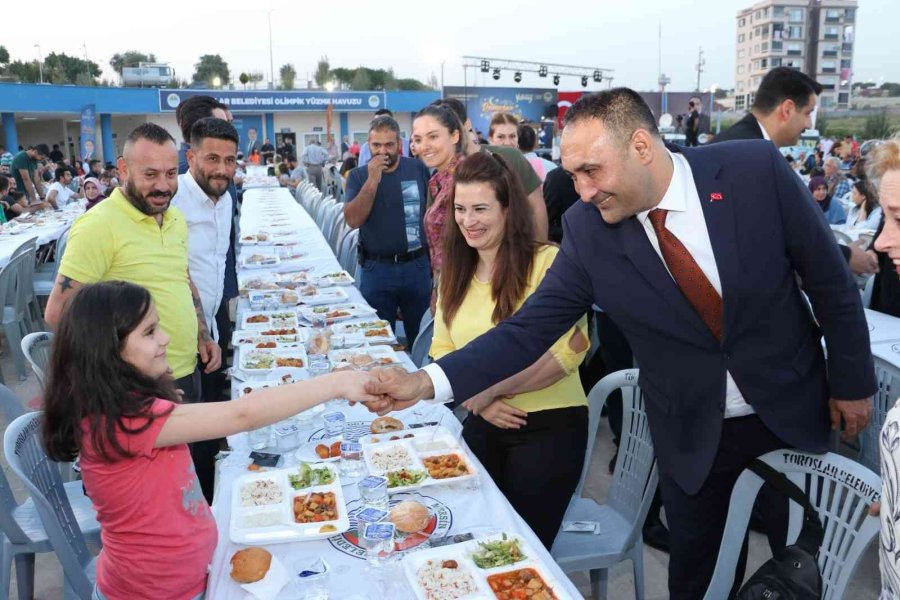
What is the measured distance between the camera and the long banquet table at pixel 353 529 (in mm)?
1646

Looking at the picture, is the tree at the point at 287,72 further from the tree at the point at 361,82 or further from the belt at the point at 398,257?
the belt at the point at 398,257

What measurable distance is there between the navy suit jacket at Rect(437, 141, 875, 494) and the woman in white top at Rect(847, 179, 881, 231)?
16.6 ft

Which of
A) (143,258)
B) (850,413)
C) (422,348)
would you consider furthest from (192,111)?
(850,413)

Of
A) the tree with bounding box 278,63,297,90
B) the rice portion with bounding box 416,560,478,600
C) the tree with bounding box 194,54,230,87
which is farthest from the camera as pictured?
the tree with bounding box 194,54,230,87

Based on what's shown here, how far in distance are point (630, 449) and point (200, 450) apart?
78.4 inches

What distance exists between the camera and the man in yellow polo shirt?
256cm

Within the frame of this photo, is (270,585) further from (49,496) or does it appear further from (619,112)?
(619,112)

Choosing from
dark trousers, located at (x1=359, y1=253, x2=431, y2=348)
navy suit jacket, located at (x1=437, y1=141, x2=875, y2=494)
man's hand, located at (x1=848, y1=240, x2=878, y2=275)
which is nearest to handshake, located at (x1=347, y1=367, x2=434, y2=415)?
navy suit jacket, located at (x1=437, y1=141, x2=875, y2=494)

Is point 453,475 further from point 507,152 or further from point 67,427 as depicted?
point 507,152

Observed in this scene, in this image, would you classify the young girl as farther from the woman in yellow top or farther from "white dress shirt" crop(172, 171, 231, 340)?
"white dress shirt" crop(172, 171, 231, 340)

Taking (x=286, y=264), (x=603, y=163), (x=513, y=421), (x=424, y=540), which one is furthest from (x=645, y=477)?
(x=286, y=264)

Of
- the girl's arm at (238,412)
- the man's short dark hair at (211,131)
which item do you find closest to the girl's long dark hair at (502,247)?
the girl's arm at (238,412)

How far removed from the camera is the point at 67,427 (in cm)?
176

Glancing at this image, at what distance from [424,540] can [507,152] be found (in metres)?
2.36
